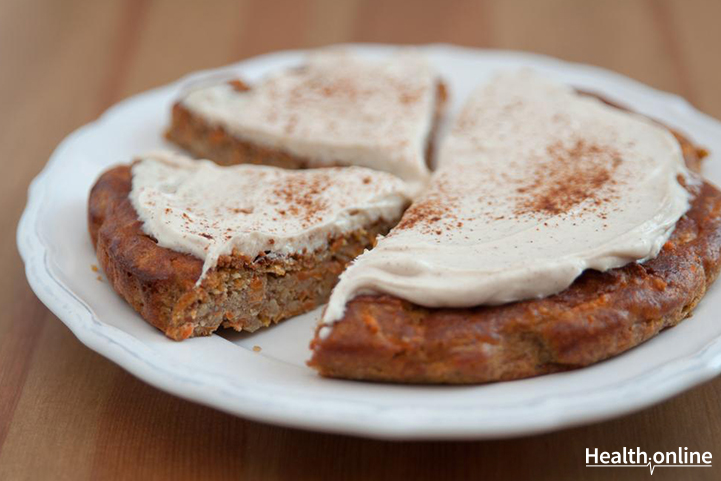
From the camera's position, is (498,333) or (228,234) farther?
(228,234)

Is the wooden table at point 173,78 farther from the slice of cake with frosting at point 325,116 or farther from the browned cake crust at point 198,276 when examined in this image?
the slice of cake with frosting at point 325,116

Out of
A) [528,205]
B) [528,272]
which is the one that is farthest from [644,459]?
[528,205]

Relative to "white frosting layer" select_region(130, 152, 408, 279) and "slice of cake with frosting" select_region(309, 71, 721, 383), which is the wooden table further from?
"white frosting layer" select_region(130, 152, 408, 279)

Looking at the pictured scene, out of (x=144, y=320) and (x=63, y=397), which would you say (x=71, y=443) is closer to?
(x=63, y=397)

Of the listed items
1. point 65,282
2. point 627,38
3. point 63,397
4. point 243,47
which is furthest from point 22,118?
point 627,38

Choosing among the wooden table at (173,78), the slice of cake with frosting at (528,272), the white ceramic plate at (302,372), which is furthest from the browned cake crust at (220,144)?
the slice of cake with frosting at (528,272)

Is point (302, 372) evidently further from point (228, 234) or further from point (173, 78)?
point (173, 78)

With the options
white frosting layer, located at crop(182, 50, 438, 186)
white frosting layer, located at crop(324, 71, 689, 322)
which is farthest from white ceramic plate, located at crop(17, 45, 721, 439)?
white frosting layer, located at crop(182, 50, 438, 186)
